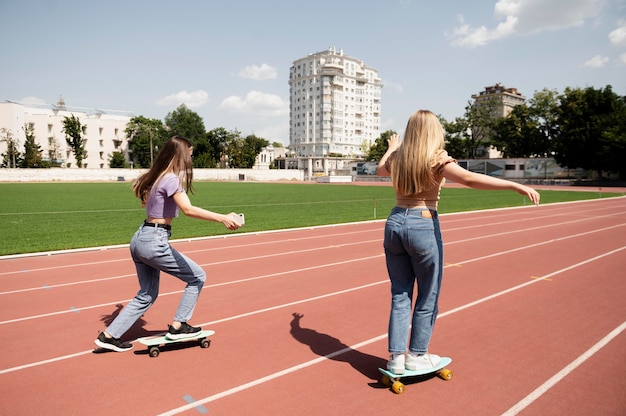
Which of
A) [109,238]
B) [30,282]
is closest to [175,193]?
[30,282]

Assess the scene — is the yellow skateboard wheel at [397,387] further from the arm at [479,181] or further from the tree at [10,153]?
the tree at [10,153]

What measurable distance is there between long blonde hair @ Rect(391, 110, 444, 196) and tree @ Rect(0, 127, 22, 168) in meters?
86.5

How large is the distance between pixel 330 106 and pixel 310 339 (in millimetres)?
147510

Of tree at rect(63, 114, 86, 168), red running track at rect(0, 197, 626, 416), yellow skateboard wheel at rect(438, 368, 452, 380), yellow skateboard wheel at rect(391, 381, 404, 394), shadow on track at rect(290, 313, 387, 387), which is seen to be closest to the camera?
red running track at rect(0, 197, 626, 416)

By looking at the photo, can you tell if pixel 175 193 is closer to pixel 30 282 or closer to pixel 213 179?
pixel 30 282

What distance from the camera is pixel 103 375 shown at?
3.99m

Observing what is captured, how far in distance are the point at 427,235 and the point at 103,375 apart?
3226 millimetres

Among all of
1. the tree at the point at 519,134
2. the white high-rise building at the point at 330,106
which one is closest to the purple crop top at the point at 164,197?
the tree at the point at 519,134

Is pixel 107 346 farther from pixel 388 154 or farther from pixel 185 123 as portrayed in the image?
pixel 185 123

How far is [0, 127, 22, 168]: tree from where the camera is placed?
73375 mm

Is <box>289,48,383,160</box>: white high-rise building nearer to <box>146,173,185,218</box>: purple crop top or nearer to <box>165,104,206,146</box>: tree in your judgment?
<box>165,104,206,146</box>: tree

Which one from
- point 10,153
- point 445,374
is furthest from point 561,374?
point 10,153

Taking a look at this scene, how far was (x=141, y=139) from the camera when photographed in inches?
3915

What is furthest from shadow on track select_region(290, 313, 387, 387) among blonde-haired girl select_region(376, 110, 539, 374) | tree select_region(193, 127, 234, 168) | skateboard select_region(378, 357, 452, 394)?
tree select_region(193, 127, 234, 168)
